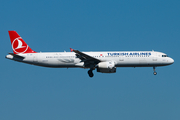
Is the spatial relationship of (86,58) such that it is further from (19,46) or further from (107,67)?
(19,46)

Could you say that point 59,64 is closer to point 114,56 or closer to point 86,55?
point 86,55

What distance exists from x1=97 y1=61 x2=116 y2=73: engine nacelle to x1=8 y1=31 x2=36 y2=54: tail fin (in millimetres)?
13994

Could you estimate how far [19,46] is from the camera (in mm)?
66812

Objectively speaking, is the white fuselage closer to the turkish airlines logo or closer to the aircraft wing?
the aircraft wing

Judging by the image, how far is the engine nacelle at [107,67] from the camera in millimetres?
60781

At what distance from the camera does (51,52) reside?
65188 mm

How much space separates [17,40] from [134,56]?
75.2 ft

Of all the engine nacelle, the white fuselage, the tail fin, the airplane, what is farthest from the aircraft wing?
the tail fin

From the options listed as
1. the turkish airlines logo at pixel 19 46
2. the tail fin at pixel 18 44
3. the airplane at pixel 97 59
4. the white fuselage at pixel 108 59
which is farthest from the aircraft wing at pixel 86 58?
the turkish airlines logo at pixel 19 46

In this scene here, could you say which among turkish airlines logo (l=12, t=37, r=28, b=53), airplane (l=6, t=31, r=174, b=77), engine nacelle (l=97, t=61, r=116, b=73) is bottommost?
engine nacelle (l=97, t=61, r=116, b=73)

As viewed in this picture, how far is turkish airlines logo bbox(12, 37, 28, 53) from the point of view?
218 feet

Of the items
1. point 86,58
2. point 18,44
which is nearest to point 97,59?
point 86,58

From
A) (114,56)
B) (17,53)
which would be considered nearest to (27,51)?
(17,53)

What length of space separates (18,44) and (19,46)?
1.62 ft
